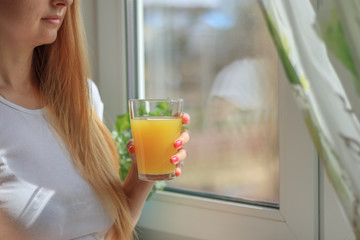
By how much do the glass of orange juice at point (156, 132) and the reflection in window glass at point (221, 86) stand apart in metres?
0.32

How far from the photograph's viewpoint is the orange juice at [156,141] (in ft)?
2.97

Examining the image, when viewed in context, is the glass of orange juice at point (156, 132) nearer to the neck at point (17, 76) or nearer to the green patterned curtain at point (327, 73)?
the neck at point (17, 76)

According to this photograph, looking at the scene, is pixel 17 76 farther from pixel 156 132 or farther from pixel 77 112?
pixel 156 132

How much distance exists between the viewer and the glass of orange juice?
898 mm

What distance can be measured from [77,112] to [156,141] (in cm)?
31

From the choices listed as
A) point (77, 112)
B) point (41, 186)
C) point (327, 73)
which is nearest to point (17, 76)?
point (77, 112)

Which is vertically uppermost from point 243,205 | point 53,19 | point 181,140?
point 53,19

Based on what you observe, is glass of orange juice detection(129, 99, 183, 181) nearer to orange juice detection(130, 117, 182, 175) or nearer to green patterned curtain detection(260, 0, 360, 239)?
orange juice detection(130, 117, 182, 175)

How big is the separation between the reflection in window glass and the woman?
254mm

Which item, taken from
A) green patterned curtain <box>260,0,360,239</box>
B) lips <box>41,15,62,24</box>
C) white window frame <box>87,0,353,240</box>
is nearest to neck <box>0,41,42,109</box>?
lips <box>41,15,62,24</box>

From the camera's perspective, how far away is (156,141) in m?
0.91

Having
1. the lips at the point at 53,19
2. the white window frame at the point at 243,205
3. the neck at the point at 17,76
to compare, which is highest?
the lips at the point at 53,19

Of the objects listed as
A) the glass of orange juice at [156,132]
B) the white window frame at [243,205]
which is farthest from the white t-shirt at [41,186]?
the white window frame at [243,205]

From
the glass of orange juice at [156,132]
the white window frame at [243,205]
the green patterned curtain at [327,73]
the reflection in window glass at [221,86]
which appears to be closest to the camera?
the green patterned curtain at [327,73]
